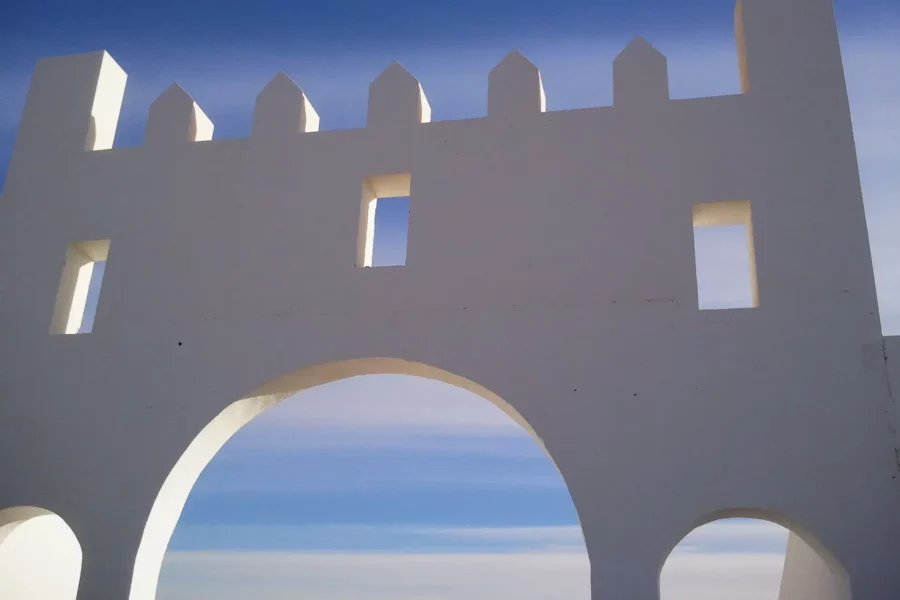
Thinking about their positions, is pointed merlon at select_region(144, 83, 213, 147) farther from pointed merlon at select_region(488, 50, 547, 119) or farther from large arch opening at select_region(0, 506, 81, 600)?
large arch opening at select_region(0, 506, 81, 600)

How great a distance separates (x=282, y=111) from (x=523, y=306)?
276 centimetres

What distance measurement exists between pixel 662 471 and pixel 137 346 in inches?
156

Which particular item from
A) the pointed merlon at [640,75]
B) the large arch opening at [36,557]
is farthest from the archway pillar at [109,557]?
the pointed merlon at [640,75]

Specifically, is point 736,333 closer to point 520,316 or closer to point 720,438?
point 720,438

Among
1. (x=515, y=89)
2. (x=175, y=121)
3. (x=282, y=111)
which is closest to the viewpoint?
(x=515, y=89)

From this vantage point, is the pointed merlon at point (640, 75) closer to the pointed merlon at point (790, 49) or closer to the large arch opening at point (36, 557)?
the pointed merlon at point (790, 49)

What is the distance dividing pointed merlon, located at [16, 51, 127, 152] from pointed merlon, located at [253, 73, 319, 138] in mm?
1578

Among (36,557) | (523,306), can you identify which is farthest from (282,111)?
(36,557)

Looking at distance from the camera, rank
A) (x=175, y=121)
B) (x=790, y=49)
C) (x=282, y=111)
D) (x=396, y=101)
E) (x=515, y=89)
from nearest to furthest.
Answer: (x=790, y=49), (x=515, y=89), (x=396, y=101), (x=282, y=111), (x=175, y=121)

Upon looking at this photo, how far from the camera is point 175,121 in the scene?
257 inches

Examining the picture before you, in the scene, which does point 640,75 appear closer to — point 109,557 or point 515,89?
point 515,89

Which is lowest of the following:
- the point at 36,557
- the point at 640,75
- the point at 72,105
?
the point at 36,557

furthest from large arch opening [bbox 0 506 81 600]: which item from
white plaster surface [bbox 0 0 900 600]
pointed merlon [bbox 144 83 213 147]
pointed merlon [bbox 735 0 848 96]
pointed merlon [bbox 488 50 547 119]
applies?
pointed merlon [bbox 735 0 848 96]

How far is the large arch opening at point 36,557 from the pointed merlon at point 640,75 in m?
5.45
